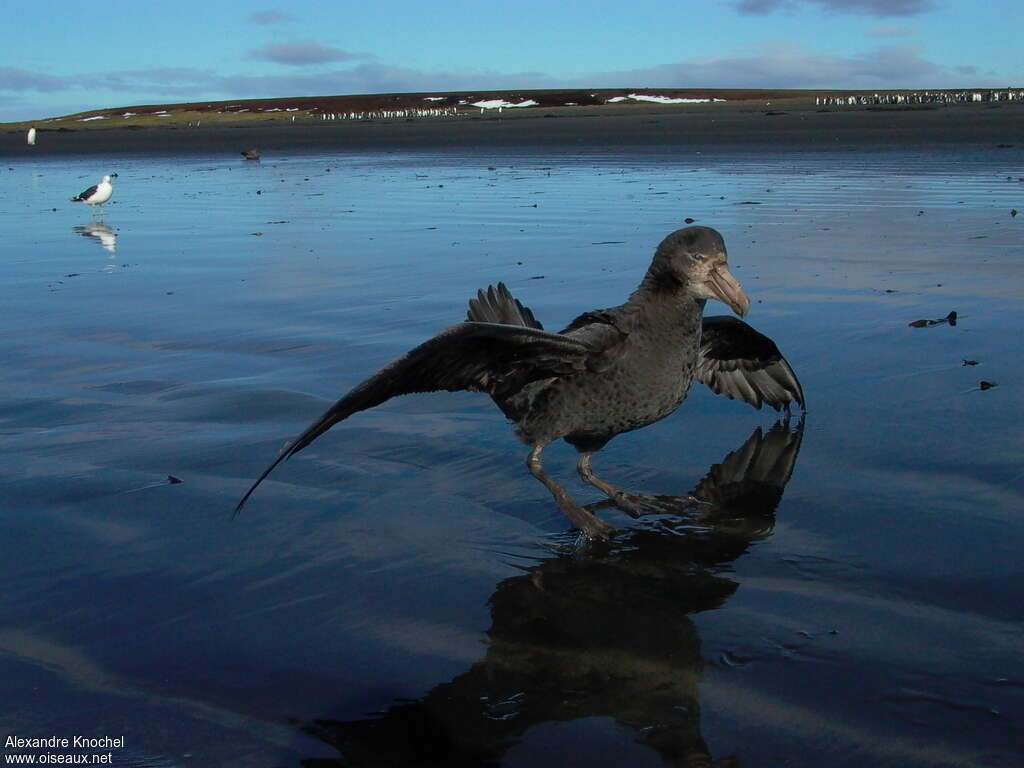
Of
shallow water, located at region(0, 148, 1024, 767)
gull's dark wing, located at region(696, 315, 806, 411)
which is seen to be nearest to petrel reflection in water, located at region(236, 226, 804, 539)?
shallow water, located at region(0, 148, 1024, 767)

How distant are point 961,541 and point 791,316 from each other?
406 cm

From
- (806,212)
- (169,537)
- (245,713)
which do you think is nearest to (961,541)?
(245,713)

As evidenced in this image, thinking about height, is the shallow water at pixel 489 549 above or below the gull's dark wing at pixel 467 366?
below

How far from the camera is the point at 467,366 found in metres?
4.57

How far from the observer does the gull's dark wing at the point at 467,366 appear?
156 inches

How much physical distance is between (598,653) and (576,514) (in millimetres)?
1141

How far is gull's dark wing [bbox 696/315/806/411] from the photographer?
5844 millimetres

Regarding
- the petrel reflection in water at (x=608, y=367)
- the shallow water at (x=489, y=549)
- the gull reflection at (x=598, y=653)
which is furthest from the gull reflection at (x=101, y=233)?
the gull reflection at (x=598, y=653)

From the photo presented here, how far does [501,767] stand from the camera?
2914 millimetres

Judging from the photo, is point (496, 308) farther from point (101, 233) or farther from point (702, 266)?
point (101, 233)

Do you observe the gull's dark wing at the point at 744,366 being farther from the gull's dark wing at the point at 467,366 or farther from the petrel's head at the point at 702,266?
the gull's dark wing at the point at 467,366

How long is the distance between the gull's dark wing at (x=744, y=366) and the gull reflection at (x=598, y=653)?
1.12m

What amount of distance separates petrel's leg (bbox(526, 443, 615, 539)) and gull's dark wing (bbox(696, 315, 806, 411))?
1.41 m

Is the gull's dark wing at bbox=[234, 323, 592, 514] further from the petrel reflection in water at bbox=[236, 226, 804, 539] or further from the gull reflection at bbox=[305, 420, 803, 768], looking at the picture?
the gull reflection at bbox=[305, 420, 803, 768]
